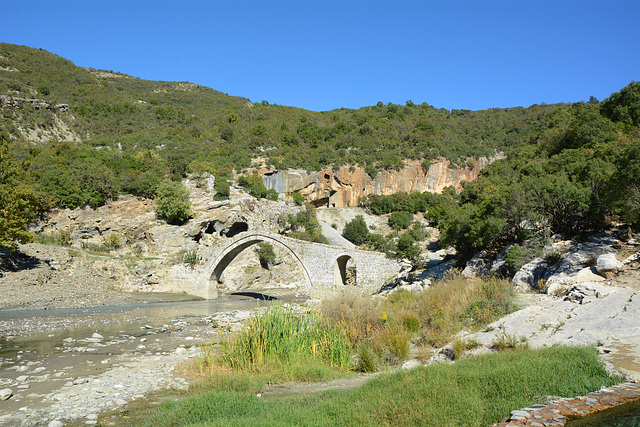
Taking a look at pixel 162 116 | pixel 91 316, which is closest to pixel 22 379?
pixel 91 316

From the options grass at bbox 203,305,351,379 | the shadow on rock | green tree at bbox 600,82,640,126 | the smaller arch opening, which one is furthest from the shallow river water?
green tree at bbox 600,82,640,126

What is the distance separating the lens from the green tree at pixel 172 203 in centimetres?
3716

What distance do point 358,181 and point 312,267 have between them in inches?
1244

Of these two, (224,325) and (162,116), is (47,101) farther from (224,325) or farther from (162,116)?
(224,325)

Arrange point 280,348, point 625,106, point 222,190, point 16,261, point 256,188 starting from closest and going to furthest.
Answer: point 280,348 < point 16,261 < point 625,106 < point 222,190 < point 256,188

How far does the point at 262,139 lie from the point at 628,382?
60.1 meters

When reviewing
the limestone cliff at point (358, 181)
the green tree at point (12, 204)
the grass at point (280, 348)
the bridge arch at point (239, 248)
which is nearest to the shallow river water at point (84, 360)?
the grass at point (280, 348)

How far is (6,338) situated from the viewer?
481 inches

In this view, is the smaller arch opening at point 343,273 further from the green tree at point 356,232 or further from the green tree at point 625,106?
the green tree at point 625,106

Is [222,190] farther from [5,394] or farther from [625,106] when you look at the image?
[625,106]

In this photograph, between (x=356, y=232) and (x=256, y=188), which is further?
(x=356, y=232)

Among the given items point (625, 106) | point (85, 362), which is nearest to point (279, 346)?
point (85, 362)

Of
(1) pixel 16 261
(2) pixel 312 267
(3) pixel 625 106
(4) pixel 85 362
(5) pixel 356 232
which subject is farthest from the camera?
(5) pixel 356 232

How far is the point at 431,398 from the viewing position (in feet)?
14.3
